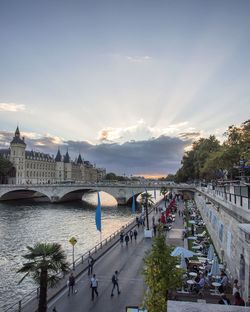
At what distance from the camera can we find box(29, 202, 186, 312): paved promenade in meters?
18.2

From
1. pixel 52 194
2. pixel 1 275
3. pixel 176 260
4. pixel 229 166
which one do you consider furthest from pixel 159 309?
pixel 52 194

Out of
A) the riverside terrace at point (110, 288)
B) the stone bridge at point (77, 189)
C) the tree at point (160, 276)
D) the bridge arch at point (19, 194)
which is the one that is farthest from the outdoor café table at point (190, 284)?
the bridge arch at point (19, 194)

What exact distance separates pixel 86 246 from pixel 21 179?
459 ft

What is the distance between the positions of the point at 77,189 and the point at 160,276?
93976 mm

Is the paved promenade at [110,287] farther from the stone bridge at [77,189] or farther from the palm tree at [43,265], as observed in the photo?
the stone bridge at [77,189]

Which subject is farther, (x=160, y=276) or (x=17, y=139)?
(x=17, y=139)

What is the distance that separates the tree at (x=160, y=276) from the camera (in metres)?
12.1

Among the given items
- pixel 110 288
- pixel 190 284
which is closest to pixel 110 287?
pixel 110 288

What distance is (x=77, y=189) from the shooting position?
344ft

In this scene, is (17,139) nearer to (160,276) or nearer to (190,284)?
(190,284)

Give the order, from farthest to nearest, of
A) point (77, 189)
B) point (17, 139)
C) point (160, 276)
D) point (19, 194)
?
point (17, 139) → point (19, 194) → point (77, 189) → point (160, 276)

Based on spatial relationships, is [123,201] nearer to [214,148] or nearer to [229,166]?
[214,148]

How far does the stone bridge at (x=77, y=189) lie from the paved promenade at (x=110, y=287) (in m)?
58.2

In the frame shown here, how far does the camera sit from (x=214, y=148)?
84.9 meters
